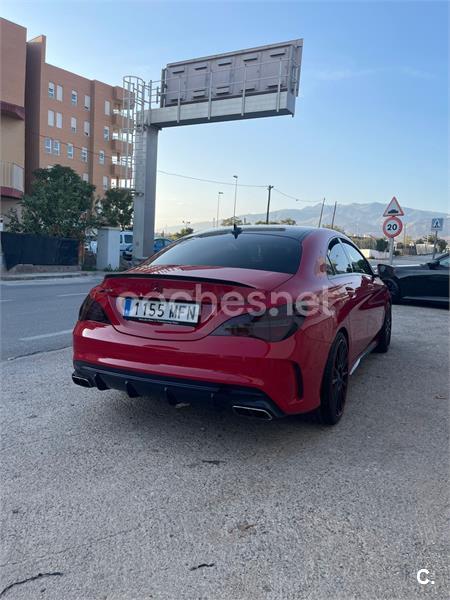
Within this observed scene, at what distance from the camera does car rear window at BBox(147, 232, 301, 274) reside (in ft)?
11.2

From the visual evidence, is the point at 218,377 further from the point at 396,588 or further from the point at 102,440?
the point at 396,588

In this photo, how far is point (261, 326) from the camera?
2.82m

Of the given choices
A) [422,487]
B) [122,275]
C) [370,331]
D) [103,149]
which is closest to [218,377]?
[122,275]

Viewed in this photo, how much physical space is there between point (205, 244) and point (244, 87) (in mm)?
18958

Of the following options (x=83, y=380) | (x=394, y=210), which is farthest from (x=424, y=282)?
(x=83, y=380)

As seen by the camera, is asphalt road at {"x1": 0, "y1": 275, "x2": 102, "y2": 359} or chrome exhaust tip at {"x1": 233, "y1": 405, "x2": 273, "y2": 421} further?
asphalt road at {"x1": 0, "y1": 275, "x2": 102, "y2": 359}

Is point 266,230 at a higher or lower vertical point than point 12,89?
lower

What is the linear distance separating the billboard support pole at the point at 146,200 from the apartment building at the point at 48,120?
900cm

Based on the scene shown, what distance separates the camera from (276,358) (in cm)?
280

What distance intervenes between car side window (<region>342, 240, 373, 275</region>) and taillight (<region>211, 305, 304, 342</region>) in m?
2.08

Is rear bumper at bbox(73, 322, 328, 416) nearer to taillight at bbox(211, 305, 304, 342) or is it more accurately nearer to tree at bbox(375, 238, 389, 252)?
taillight at bbox(211, 305, 304, 342)

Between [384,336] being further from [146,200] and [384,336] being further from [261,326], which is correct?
[146,200]

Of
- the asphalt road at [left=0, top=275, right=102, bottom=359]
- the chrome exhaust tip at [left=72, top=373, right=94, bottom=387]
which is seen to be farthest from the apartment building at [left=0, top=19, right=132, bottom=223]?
the chrome exhaust tip at [left=72, top=373, right=94, bottom=387]

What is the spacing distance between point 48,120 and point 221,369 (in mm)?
49248
